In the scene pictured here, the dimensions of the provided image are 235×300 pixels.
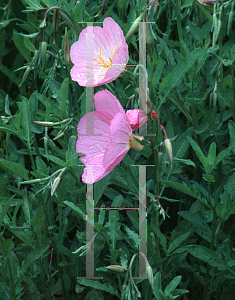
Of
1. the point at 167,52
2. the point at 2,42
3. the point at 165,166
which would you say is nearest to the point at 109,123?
the point at 165,166

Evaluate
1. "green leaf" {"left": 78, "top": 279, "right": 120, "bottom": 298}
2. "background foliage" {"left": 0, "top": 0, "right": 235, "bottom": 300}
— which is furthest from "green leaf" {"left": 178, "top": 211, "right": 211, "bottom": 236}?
"green leaf" {"left": 78, "top": 279, "right": 120, "bottom": 298}

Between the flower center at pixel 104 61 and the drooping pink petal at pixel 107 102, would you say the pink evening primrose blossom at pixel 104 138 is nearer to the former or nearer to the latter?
the drooping pink petal at pixel 107 102

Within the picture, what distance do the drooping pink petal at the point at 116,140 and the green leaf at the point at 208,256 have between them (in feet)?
1.05

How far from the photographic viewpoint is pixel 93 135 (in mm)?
817

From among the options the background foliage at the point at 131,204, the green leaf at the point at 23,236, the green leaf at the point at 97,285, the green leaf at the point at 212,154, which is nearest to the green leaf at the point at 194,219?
the background foliage at the point at 131,204

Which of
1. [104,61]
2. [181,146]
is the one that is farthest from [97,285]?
[104,61]

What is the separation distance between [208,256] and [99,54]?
53 centimetres

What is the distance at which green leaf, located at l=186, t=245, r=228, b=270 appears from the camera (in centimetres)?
91

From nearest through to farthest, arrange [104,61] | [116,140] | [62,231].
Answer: [116,140] → [104,61] → [62,231]

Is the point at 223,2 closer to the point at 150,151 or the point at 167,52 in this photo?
the point at 167,52

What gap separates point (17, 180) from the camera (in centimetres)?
123

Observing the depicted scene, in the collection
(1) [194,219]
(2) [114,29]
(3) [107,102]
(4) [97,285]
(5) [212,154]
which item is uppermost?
(2) [114,29]

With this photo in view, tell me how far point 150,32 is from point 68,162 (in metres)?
0.33

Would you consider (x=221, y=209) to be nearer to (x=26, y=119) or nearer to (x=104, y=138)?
(x=104, y=138)
